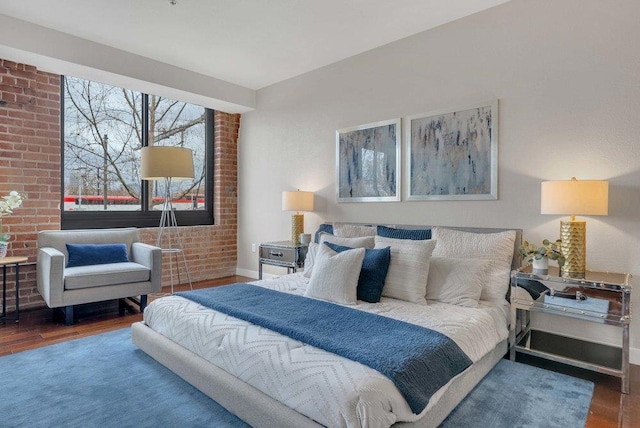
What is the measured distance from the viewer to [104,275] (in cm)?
354

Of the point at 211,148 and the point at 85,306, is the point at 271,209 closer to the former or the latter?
the point at 211,148

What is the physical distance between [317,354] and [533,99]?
2.62 metres

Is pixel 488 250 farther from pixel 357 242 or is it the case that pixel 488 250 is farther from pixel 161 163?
pixel 161 163

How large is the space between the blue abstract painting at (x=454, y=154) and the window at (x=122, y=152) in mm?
3262

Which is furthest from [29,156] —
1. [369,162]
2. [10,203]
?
[369,162]

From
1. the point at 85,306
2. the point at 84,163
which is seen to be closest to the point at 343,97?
the point at 84,163

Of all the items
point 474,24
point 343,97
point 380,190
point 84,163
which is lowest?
point 380,190

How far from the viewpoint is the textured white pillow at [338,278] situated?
2.56m

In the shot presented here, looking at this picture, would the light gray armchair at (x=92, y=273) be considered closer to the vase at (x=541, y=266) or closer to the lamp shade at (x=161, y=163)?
the lamp shade at (x=161, y=163)

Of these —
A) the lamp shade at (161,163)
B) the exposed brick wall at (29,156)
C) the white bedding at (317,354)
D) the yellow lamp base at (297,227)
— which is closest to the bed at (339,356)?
the white bedding at (317,354)

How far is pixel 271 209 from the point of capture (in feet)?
16.9

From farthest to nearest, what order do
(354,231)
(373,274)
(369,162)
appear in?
(369,162), (354,231), (373,274)

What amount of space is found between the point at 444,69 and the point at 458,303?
7.02 feet

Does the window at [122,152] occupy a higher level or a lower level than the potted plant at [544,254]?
higher
